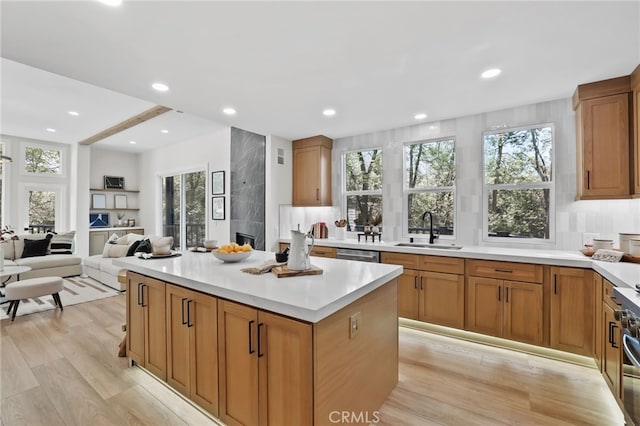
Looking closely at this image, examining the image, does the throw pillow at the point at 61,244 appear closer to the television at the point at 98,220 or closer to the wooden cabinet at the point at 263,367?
the television at the point at 98,220

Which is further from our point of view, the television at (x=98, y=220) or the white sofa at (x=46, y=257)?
the television at (x=98, y=220)

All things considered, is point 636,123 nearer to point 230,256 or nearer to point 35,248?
point 230,256

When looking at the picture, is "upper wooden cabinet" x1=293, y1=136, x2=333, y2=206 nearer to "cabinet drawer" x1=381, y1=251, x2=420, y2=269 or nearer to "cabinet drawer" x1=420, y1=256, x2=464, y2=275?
"cabinet drawer" x1=381, y1=251, x2=420, y2=269

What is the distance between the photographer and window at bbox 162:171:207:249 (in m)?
6.04

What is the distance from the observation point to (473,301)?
9.77ft

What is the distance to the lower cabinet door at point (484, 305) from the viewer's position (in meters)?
2.86

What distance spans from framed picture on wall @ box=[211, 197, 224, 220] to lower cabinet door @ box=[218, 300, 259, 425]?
161 inches

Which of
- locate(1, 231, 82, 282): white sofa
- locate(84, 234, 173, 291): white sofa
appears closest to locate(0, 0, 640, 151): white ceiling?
locate(84, 234, 173, 291): white sofa

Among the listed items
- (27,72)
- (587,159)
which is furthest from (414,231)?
(27,72)

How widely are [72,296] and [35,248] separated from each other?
1.80m

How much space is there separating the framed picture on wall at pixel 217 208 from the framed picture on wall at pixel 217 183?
13 cm

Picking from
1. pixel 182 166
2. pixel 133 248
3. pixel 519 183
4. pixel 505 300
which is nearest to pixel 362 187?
pixel 519 183

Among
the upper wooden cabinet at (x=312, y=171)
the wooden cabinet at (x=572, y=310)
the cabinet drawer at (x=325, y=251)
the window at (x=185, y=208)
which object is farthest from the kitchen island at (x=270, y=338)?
the window at (x=185, y=208)

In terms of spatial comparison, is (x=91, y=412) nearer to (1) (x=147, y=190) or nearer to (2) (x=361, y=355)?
(2) (x=361, y=355)
